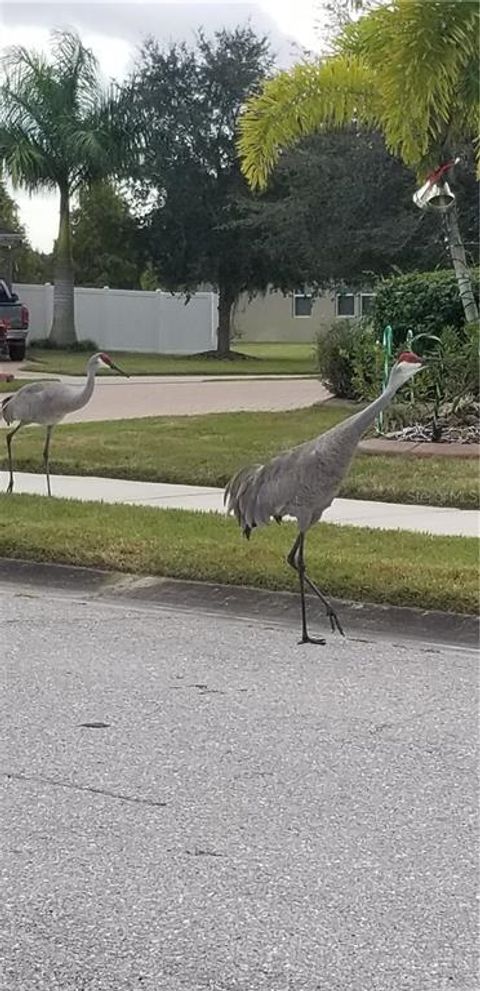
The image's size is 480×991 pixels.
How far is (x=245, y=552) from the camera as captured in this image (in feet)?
28.9

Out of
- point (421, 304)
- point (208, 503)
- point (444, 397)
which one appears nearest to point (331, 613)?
point (208, 503)

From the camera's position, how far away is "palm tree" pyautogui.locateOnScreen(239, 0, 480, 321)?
12891 mm

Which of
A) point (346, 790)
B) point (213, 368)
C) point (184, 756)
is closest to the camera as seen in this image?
point (346, 790)

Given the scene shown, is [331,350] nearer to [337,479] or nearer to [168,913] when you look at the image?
[337,479]

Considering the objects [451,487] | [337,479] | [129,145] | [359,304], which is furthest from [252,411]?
[359,304]

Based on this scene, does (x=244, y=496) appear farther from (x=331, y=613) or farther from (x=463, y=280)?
(x=463, y=280)

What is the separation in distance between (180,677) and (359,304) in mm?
46750

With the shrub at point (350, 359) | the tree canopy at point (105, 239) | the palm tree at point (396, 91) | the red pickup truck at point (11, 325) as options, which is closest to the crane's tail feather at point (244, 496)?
the palm tree at point (396, 91)

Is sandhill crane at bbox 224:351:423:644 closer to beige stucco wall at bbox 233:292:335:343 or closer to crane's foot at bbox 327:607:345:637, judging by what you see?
crane's foot at bbox 327:607:345:637

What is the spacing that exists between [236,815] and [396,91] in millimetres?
10341

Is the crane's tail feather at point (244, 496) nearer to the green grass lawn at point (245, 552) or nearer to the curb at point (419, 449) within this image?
the green grass lawn at point (245, 552)

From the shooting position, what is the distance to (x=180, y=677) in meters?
6.49

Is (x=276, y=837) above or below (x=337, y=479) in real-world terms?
below

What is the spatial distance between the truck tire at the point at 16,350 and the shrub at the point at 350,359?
15.9 m
